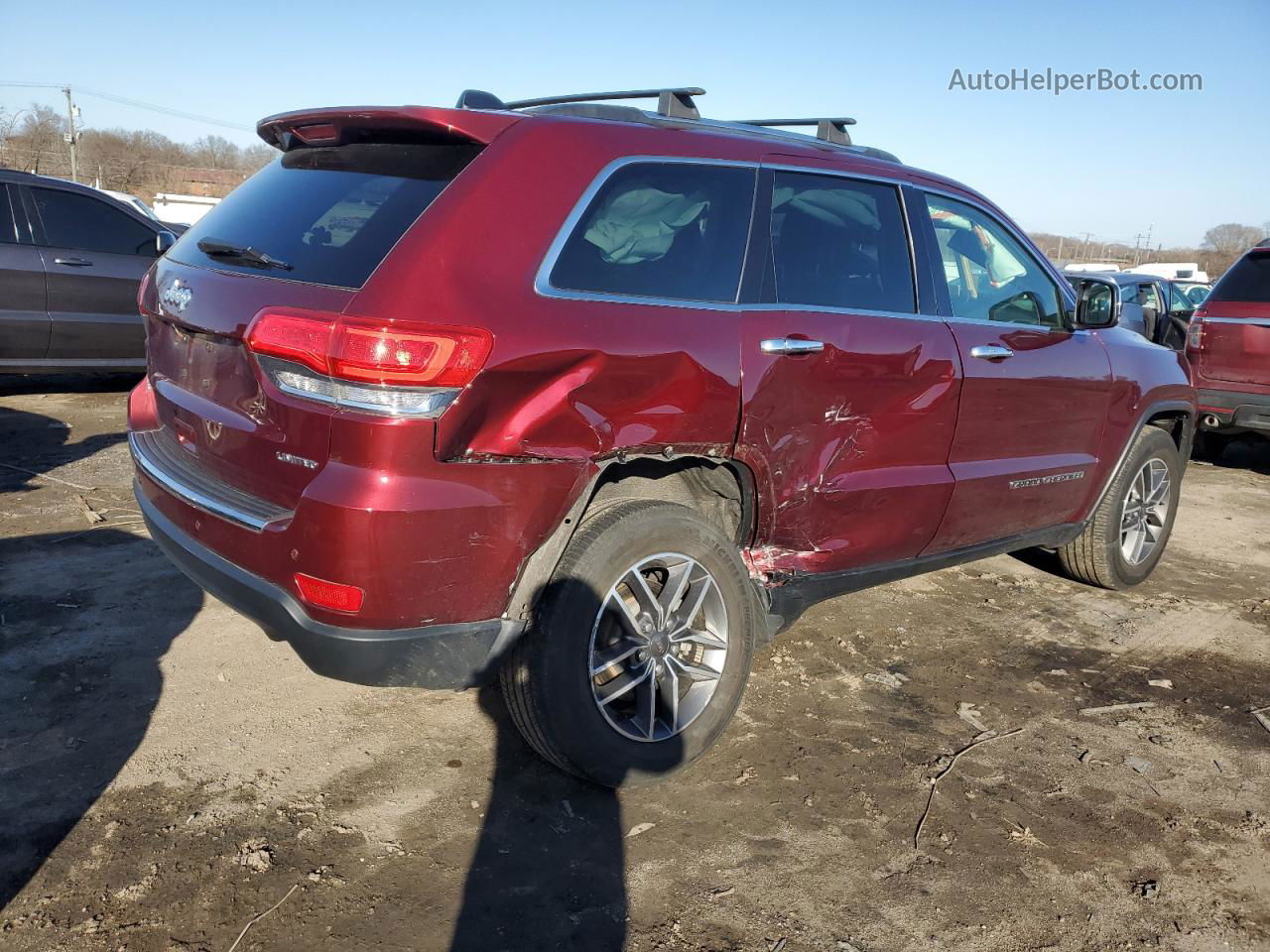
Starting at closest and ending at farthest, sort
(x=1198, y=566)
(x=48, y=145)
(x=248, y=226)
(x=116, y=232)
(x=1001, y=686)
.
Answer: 1. (x=248, y=226)
2. (x=1001, y=686)
3. (x=1198, y=566)
4. (x=116, y=232)
5. (x=48, y=145)

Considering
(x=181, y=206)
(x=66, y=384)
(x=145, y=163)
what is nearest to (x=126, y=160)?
(x=145, y=163)

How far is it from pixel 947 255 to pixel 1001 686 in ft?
5.56

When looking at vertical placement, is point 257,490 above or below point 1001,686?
above

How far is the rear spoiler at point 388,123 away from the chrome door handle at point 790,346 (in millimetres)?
988

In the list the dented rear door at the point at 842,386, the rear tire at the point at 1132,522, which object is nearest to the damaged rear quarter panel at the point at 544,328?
the dented rear door at the point at 842,386

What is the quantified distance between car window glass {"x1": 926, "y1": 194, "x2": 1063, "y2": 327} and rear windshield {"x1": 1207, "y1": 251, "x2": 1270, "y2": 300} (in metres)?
4.67

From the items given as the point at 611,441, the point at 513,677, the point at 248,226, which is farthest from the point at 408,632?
the point at 248,226

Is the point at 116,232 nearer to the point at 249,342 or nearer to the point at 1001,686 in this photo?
the point at 249,342

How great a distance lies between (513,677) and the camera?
2.76 m

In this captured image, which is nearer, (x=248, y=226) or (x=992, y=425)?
(x=248, y=226)

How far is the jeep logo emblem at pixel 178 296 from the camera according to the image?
2.86 metres

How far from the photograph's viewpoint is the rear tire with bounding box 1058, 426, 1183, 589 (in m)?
4.89

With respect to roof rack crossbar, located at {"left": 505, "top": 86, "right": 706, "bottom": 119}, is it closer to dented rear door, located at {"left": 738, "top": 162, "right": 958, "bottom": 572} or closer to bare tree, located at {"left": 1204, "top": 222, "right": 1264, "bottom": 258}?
dented rear door, located at {"left": 738, "top": 162, "right": 958, "bottom": 572}

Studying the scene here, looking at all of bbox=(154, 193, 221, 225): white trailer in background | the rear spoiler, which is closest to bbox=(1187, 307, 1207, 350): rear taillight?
the rear spoiler
